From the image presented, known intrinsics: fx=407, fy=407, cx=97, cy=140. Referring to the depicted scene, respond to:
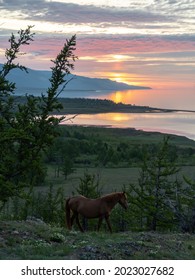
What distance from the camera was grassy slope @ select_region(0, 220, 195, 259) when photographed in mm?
12797

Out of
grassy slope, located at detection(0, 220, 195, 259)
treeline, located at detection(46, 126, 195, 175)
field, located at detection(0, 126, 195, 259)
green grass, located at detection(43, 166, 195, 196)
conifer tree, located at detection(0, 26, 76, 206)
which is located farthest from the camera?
treeline, located at detection(46, 126, 195, 175)

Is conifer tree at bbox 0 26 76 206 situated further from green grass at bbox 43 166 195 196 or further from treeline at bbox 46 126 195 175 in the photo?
treeline at bbox 46 126 195 175

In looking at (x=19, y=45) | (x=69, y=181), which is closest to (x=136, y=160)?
(x=69, y=181)

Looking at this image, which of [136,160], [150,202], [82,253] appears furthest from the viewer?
[136,160]

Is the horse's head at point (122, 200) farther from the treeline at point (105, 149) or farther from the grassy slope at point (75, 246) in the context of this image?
the treeline at point (105, 149)

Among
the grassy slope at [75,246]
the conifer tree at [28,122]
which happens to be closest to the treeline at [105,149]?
the conifer tree at [28,122]

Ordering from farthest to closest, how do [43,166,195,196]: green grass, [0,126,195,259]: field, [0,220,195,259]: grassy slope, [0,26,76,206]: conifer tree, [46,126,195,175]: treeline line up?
[46,126,195,175]: treeline → [43,166,195,196]: green grass → [0,26,76,206]: conifer tree → [0,126,195,259]: field → [0,220,195,259]: grassy slope

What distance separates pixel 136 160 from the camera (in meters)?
128

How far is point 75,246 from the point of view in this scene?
45.1 ft

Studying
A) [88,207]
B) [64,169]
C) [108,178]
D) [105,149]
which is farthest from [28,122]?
[105,149]

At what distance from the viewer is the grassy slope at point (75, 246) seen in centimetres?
1280

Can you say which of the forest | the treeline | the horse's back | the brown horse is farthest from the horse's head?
the treeline
